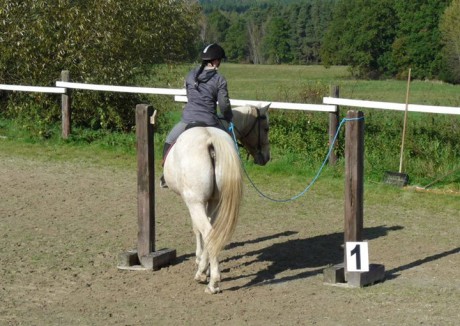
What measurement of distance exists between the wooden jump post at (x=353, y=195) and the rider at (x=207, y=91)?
1.17 meters

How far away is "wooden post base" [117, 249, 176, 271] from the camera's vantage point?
8.70 m

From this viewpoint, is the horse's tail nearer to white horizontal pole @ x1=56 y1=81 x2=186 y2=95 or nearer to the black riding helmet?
the black riding helmet

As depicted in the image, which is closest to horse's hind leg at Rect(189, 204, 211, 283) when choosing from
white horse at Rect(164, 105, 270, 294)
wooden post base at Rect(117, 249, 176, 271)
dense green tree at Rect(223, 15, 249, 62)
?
white horse at Rect(164, 105, 270, 294)

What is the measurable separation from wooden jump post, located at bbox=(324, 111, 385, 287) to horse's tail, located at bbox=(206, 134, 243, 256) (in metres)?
1.08

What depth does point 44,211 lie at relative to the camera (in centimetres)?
1162

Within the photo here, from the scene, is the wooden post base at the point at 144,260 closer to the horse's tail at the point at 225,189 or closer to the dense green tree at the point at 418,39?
the horse's tail at the point at 225,189

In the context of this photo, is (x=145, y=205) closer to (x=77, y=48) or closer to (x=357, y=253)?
(x=357, y=253)

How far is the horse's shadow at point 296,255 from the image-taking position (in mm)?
8516

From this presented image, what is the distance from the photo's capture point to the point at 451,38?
266 feet

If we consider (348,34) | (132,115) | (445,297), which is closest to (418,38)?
(348,34)

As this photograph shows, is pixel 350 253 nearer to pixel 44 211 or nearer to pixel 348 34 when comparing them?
pixel 44 211

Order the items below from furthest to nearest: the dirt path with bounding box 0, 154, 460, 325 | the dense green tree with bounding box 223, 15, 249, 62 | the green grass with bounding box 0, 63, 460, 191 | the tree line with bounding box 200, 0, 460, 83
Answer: the dense green tree with bounding box 223, 15, 249, 62 < the tree line with bounding box 200, 0, 460, 83 < the green grass with bounding box 0, 63, 460, 191 < the dirt path with bounding box 0, 154, 460, 325

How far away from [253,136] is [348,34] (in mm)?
84329

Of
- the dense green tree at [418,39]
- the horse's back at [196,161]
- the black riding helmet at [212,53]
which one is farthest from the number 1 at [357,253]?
the dense green tree at [418,39]
